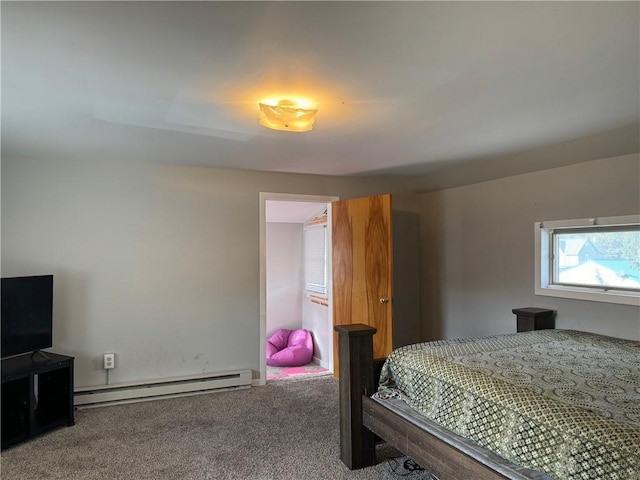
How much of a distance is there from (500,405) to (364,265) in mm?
Answer: 2455

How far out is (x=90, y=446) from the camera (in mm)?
2699

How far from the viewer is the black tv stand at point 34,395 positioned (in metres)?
2.78

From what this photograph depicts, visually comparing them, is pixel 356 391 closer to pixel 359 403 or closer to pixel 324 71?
pixel 359 403

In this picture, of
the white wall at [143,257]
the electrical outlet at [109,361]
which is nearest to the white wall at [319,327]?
the white wall at [143,257]

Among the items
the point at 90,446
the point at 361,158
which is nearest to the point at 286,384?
the point at 90,446

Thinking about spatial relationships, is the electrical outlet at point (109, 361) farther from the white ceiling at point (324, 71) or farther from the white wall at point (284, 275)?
the white wall at point (284, 275)

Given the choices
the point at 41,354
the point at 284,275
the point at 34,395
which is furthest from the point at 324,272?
the point at 34,395

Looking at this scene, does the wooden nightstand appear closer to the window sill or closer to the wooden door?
the window sill

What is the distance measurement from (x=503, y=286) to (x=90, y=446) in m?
3.52

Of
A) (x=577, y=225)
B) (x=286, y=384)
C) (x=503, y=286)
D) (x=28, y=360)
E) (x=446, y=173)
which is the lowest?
(x=286, y=384)

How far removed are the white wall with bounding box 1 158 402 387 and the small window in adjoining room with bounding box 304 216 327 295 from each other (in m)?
1.30

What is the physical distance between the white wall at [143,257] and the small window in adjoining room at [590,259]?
238cm

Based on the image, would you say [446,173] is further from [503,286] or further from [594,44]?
[594,44]

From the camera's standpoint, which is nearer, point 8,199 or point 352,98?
point 352,98
